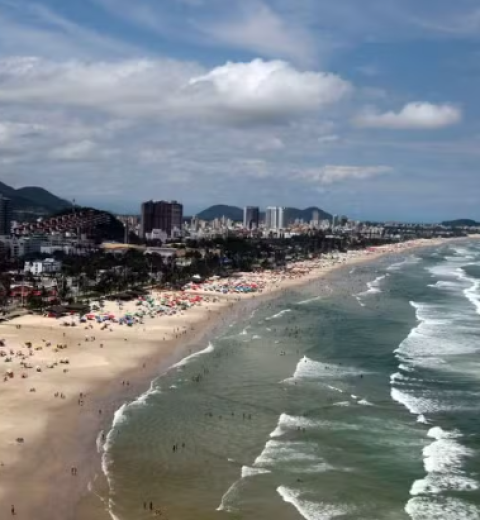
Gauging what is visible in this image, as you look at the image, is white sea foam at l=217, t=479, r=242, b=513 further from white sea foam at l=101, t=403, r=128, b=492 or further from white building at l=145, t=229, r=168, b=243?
white building at l=145, t=229, r=168, b=243

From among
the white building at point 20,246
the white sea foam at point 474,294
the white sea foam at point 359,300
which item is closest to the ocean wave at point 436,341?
the white sea foam at point 474,294

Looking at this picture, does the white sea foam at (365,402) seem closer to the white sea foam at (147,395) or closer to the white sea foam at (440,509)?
the white sea foam at (147,395)

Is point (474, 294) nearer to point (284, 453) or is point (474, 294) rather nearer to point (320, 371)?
point (320, 371)

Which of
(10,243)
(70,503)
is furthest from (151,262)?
(70,503)

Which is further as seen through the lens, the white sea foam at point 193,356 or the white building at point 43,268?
the white building at point 43,268

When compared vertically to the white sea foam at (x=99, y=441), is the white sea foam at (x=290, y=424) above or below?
above

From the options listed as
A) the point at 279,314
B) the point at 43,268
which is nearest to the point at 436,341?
the point at 279,314

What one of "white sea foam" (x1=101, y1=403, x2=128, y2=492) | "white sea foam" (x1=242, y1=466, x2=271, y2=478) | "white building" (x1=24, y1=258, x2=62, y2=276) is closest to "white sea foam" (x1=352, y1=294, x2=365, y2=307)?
"white building" (x1=24, y1=258, x2=62, y2=276)

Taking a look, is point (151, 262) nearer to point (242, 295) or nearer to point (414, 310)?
point (242, 295)

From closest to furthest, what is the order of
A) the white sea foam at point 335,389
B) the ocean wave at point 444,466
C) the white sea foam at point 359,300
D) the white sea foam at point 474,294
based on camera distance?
the ocean wave at point 444,466, the white sea foam at point 335,389, the white sea foam at point 474,294, the white sea foam at point 359,300
